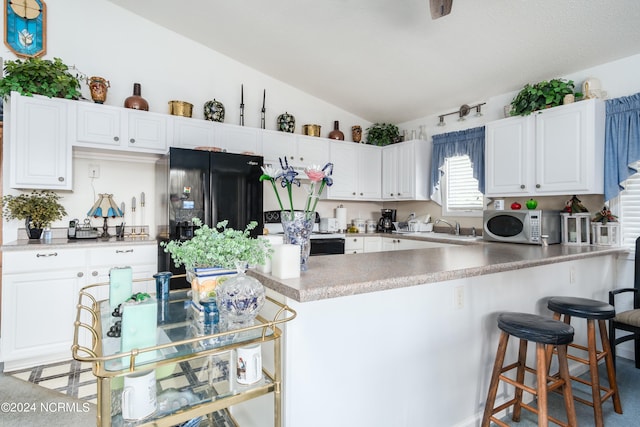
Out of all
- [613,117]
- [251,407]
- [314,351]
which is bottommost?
[251,407]

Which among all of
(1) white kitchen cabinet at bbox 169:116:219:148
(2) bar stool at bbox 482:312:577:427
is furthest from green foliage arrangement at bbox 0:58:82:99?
(2) bar stool at bbox 482:312:577:427

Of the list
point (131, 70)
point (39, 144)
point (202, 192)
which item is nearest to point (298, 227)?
point (202, 192)

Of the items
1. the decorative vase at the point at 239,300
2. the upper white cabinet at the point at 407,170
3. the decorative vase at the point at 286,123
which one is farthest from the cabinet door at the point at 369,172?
the decorative vase at the point at 239,300

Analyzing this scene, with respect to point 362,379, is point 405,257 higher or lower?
higher

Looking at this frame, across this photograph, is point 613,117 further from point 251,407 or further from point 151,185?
point 151,185

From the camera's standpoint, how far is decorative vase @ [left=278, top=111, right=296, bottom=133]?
4.11 meters

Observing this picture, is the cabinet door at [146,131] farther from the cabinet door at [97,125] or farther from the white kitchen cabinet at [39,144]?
the white kitchen cabinet at [39,144]

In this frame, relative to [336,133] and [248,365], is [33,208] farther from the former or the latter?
[336,133]

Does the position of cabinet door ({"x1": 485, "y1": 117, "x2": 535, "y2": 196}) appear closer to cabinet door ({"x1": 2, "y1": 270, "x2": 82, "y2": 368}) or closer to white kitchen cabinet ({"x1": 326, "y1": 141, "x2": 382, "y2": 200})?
white kitchen cabinet ({"x1": 326, "y1": 141, "x2": 382, "y2": 200})

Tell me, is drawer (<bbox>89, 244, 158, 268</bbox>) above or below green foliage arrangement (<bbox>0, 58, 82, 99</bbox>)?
below

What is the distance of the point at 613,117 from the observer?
275 cm

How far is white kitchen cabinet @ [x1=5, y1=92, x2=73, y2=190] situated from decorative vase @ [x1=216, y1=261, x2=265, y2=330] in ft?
8.80

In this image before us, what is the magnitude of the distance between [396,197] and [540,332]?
3178mm

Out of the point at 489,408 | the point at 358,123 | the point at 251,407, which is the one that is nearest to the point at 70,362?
the point at 251,407
